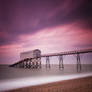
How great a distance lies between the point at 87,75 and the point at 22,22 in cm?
179

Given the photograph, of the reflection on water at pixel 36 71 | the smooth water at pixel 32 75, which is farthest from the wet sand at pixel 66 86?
the reflection on water at pixel 36 71

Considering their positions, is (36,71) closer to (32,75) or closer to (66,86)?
(32,75)

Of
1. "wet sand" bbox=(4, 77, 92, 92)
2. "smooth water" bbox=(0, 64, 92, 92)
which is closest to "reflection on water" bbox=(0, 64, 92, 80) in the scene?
"smooth water" bbox=(0, 64, 92, 92)

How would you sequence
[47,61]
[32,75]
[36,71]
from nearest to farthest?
[32,75]
[36,71]
[47,61]

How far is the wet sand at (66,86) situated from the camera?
2.23 metres

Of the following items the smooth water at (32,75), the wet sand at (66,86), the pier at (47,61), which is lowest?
the wet sand at (66,86)

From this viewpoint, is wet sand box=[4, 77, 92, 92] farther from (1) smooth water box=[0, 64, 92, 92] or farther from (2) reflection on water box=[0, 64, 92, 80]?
(2) reflection on water box=[0, 64, 92, 80]

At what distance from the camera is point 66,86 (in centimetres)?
256

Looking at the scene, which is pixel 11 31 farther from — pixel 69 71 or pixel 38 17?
pixel 69 71

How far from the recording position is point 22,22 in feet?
7.50

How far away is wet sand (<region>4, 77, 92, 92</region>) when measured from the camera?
87.8 inches

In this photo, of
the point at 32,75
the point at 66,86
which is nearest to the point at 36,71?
the point at 32,75

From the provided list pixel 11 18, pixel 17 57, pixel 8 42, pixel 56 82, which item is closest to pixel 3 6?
pixel 11 18

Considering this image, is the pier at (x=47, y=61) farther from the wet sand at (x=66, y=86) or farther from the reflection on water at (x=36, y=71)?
the wet sand at (x=66, y=86)
